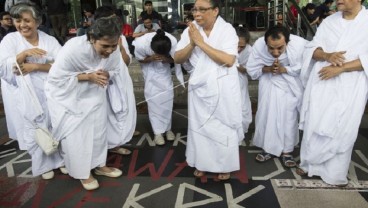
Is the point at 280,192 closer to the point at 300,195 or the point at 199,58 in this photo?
the point at 300,195

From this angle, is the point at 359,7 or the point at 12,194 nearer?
the point at 359,7

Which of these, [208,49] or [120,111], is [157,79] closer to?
[120,111]

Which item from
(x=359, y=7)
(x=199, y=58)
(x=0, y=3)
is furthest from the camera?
(x=0, y=3)

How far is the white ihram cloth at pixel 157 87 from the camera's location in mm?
3578

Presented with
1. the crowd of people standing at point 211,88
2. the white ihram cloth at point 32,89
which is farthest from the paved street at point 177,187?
the white ihram cloth at point 32,89

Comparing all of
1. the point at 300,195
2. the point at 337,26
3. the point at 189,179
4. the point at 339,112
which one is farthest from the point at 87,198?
the point at 337,26

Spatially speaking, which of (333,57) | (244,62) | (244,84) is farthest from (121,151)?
(333,57)

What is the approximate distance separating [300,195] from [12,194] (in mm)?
2249

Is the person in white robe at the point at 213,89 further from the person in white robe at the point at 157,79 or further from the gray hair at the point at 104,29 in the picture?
the person in white robe at the point at 157,79

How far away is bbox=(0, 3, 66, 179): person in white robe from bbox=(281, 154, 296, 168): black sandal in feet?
6.67

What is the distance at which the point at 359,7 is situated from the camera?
7.90 ft

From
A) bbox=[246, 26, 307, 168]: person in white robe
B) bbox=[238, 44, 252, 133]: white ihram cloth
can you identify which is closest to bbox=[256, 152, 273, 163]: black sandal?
bbox=[246, 26, 307, 168]: person in white robe

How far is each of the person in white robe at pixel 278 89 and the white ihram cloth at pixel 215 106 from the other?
452 mm

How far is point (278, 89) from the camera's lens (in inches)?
115
